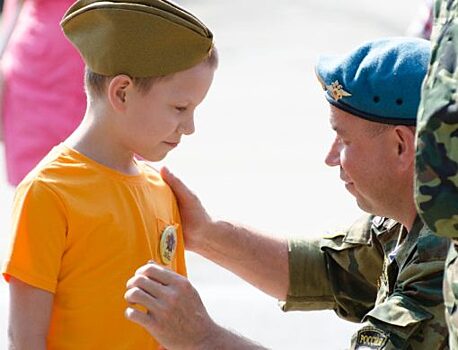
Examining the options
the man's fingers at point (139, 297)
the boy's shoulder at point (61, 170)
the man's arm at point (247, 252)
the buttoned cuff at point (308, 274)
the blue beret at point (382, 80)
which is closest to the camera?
the man's fingers at point (139, 297)

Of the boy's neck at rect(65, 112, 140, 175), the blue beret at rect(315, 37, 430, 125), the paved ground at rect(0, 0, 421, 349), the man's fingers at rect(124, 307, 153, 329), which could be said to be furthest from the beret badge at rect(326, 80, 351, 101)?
the paved ground at rect(0, 0, 421, 349)

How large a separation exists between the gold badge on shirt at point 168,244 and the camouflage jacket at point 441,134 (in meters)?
1.09

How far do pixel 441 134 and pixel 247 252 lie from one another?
5.66 feet

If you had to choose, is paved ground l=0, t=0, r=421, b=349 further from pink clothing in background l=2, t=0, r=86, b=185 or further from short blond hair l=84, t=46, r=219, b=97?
short blond hair l=84, t=46, r=219, b=97

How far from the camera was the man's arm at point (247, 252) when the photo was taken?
149 inches

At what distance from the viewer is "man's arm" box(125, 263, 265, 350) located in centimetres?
305

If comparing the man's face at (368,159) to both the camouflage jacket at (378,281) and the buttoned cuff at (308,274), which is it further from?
the buttoned cuff at (308,274)

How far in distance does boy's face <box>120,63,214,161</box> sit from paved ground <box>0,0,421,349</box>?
2.31 metres

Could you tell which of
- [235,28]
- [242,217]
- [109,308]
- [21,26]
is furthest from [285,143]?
[109,308]

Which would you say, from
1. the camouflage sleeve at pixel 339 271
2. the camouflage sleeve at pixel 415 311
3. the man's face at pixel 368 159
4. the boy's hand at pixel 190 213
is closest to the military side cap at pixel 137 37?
the boy's hand at pixel 190 213

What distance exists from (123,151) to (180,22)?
1.12 feet

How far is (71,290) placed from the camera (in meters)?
3.15

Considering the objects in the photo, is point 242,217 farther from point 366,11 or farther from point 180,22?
point 366,11

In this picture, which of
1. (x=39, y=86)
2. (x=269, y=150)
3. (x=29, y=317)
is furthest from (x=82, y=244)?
(x=269, y=150)
